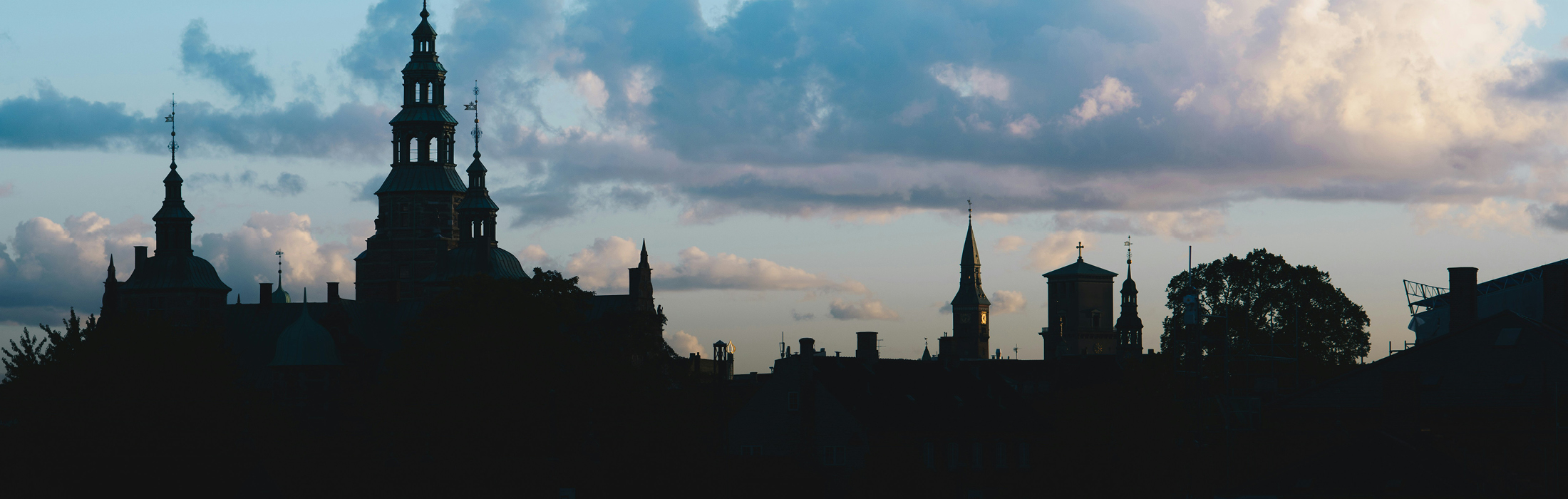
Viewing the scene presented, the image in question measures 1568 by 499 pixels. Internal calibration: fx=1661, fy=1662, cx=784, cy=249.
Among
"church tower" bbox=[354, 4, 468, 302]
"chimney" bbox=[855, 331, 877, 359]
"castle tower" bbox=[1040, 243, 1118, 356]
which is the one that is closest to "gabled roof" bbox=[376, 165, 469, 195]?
"church tower" bbox=[354, 4, 468, 302]

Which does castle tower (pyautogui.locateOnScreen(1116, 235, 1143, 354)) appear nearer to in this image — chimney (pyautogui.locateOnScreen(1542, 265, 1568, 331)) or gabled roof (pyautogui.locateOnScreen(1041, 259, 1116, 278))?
gabled roof (pyautogui.locateOnScreen(1041, 259, 1116, 278))

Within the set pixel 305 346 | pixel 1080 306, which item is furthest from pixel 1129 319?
pixel 305 346

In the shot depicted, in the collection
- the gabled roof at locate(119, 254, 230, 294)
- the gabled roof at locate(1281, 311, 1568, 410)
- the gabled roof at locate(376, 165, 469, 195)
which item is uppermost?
the gabled roof at locate(376, 165, 469, 195)

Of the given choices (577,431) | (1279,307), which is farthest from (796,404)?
(1279,307)

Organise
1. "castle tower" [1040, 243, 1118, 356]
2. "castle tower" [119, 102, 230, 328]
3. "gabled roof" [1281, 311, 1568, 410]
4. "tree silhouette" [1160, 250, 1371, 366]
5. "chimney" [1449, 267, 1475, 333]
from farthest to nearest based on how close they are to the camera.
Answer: "castle tower" [1040, 243, 1118, 356], "castle tower" [119, 102, 230, 328], "tree silhouette" [1160, 250, 1371, 366], "chimney" [1449, 267, 1475, 333], "gabled roof" [1281, 311, 1568, 410]

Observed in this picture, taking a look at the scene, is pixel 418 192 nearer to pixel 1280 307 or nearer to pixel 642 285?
pixel 642 285

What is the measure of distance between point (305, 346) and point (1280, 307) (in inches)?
2248

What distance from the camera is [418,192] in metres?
113

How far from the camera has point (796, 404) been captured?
66312 millimetres

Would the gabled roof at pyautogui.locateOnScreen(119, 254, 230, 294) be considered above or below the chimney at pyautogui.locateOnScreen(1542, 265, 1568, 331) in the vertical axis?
above

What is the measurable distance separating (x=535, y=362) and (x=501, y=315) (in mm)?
2023

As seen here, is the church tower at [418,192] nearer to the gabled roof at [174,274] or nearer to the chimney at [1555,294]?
the gabled roof at [174,274]

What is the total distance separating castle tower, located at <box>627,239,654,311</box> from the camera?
348 feet

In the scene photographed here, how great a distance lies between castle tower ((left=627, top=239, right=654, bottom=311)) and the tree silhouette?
32537mm
